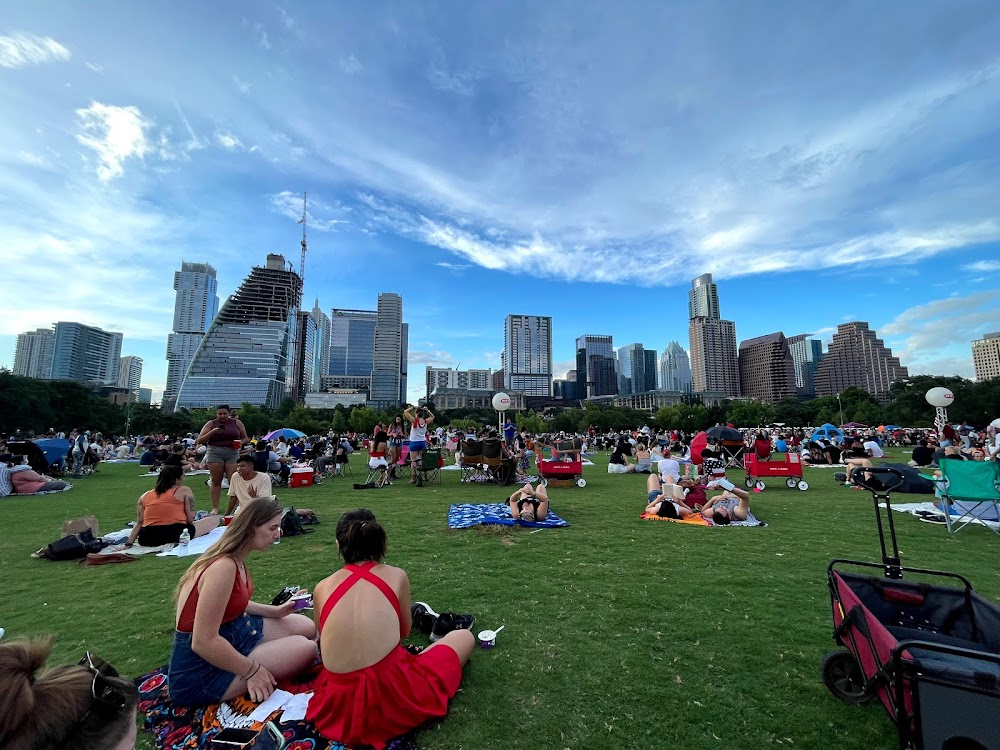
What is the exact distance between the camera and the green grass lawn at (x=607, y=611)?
2.65 meters

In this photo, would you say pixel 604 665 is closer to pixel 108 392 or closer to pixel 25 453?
pixel 25 453

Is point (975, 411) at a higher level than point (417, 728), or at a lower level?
higher

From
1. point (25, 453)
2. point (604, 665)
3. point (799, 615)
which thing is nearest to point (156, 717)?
point (604, 665)

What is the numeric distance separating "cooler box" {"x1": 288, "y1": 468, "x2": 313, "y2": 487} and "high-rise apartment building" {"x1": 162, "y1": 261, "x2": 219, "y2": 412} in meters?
204

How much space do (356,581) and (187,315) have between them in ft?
759

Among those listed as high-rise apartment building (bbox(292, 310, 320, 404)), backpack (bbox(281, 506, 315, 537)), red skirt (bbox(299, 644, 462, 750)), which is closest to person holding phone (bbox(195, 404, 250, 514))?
backpack (bbox(281, 506, 315, 537))

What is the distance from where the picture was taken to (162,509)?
617 centimetres

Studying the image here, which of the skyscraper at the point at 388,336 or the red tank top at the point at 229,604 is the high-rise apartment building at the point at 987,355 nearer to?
the red tank top at the point at 229,604

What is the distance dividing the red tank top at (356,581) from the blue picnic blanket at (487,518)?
197 inches

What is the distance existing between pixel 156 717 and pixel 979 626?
498cm

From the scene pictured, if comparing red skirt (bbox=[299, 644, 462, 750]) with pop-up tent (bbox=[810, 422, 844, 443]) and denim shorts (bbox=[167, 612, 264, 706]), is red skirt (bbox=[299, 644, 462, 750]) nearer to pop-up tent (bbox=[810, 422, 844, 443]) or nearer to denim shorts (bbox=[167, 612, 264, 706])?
denim shorts (bbox=[167, 612, 264, 706])

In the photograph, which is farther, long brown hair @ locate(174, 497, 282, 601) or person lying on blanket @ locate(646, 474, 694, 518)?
person lying on blanket @ locate(646, 474, 694, 518)

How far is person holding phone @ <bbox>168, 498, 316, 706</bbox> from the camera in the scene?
8.77 feet

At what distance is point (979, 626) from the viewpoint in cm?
286
